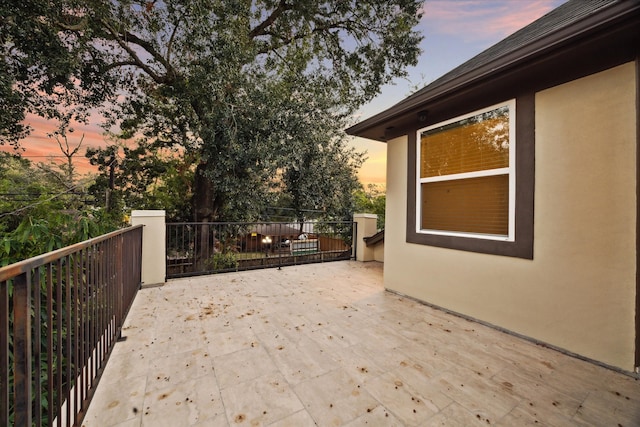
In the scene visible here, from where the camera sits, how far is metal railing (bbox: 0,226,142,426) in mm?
861

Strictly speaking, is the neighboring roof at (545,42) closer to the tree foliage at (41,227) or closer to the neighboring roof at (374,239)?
the neighboring roof at (374,239)

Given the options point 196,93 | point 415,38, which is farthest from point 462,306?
point 415,38

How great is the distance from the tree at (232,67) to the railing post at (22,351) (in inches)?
204

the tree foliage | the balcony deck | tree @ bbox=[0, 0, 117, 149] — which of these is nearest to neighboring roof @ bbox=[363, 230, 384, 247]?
the balcony deck

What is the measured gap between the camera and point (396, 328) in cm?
279

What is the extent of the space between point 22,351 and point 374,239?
5949mm

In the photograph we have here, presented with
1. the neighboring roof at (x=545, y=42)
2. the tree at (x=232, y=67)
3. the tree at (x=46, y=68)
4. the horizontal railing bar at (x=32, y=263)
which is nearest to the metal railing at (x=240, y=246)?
the tree at (x=232, y=67)

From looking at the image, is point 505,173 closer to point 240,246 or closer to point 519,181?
point 519,181

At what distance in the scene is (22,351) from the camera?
2.87 feet

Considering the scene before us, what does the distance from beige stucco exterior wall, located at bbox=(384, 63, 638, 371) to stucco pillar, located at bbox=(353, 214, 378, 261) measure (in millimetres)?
3584

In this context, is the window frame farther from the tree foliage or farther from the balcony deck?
the tree foliage

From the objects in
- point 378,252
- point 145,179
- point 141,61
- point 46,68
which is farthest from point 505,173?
point 145,179

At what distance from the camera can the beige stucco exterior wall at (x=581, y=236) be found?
2049mm

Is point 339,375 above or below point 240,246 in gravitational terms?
below
